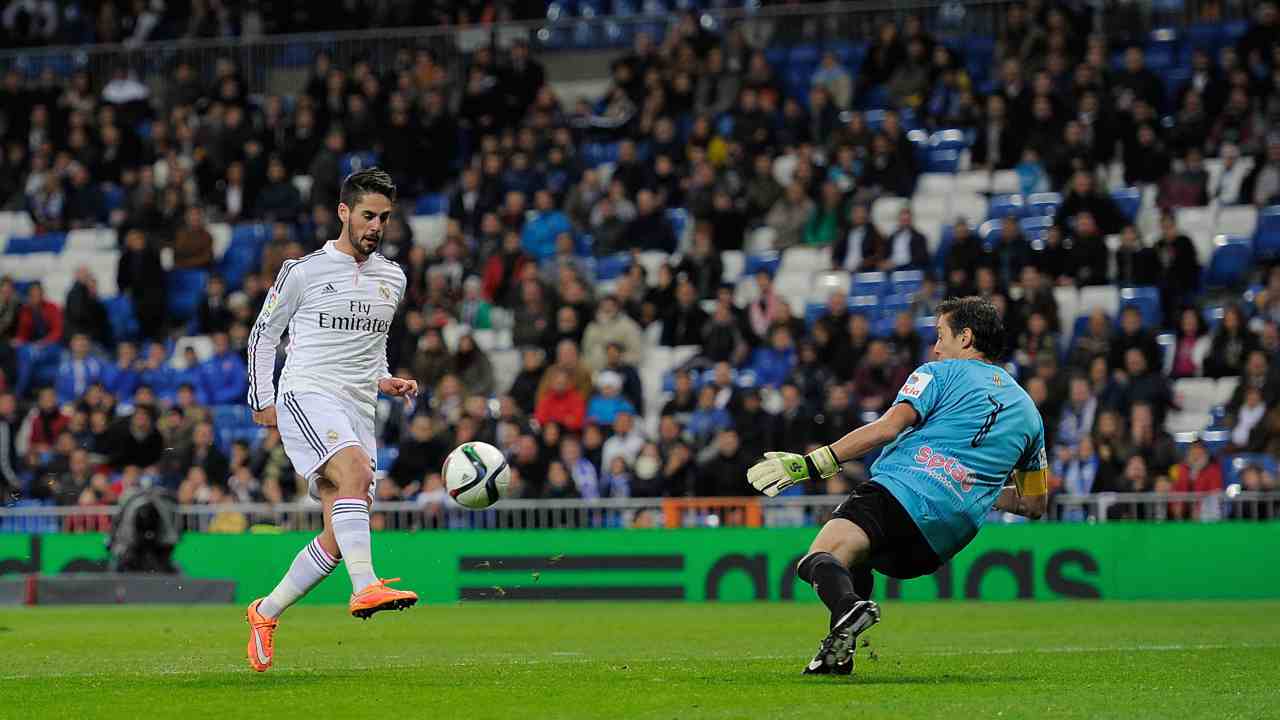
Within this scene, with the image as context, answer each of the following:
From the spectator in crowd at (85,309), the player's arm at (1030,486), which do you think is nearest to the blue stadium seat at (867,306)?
the spectator in crowd at (85,309)

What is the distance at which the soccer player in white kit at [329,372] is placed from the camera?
32.7 feet

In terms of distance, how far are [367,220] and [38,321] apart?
17.9 metres

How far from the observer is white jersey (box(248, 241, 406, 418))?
10164 mm

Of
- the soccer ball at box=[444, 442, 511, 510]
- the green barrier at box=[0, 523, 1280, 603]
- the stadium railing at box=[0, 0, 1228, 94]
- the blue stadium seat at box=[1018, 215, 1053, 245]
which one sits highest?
the stadium railing at box=[0, 0, 1228, 94]

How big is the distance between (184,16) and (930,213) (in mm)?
13274

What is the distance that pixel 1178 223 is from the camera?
2333cm

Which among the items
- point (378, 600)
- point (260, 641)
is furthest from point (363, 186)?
point (260, 641)

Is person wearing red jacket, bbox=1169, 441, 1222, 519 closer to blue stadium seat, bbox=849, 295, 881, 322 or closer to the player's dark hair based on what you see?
blue stadium seat, bbox=849, 295, 881, 322

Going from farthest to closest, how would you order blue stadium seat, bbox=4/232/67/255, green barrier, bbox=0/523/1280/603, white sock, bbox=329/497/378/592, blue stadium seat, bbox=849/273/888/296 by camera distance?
blue stadium seat, bbox=4/232/67/255 < blue stadium seat, bbox=849/273/888/296 < green barrier, bbox=0/523/1280/603 < white sock, bbox=329/497/378/592

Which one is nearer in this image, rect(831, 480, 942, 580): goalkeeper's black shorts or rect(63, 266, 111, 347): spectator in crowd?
rect(831, 480, 942, 580): goalkeeper's black shorts

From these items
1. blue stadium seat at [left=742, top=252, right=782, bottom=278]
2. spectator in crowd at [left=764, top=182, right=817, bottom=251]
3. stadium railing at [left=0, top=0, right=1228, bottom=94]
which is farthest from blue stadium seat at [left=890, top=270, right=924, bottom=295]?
stadium railing at [left=0, top=0, right=1228, bottom=94]

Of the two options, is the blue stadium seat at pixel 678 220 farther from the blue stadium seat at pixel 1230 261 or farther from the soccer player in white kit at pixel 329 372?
the soccer player in white kit at pixel 329 372

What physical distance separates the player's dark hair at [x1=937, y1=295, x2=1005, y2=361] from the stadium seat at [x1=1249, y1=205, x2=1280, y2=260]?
47.2ft

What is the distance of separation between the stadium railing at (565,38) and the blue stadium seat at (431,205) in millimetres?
2475
